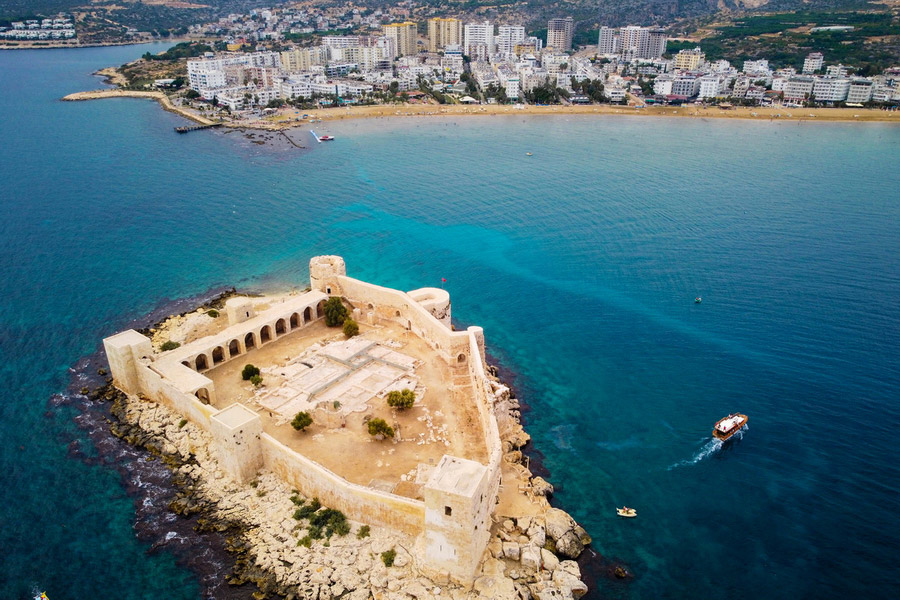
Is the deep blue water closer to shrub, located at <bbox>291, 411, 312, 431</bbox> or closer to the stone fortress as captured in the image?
the stone fortress

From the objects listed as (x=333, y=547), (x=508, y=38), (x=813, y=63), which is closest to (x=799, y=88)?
(x=813, y=63)

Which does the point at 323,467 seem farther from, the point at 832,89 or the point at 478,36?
the point at 478,36

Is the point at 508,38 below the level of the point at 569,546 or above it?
above

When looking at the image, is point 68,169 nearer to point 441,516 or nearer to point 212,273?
point 212,273

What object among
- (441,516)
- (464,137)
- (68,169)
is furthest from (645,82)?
(441,516)

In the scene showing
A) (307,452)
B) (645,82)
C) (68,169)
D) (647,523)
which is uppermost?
(645,82)

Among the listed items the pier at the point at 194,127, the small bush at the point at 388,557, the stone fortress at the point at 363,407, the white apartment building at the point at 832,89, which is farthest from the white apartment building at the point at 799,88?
the small bush at the point at 388,557

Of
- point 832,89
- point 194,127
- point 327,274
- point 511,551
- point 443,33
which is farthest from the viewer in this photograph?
point 443,33
